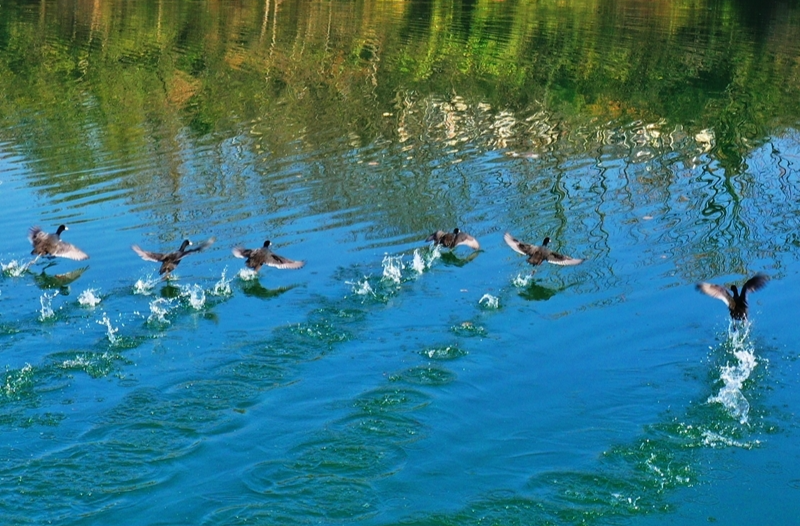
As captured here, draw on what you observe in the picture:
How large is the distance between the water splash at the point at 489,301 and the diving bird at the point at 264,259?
271cm

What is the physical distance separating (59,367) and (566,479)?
5.75 m

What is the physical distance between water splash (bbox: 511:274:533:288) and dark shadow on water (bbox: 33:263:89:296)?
6204mm

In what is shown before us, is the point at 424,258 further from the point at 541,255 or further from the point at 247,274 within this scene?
the point at 247,274

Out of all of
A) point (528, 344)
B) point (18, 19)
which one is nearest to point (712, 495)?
point (528, 344)

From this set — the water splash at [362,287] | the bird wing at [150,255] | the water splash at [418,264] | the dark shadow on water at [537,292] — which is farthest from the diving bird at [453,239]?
the bird wing at [150,255]

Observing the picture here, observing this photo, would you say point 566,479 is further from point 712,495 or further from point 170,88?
point 170,88

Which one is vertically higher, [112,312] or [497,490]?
[112,312]

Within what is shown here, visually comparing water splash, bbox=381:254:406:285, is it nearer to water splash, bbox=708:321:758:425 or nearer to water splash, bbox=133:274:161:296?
water splash, bbox=133:274:161:296

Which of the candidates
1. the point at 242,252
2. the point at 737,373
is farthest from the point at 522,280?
the point at 242,252

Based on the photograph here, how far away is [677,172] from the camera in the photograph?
20.0 metres

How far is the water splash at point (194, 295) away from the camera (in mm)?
13047

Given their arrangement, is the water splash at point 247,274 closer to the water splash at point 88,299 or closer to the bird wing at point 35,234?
the water splash at point 88,299

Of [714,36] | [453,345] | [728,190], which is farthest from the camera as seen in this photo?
[714,36]

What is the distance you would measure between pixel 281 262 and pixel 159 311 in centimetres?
204
